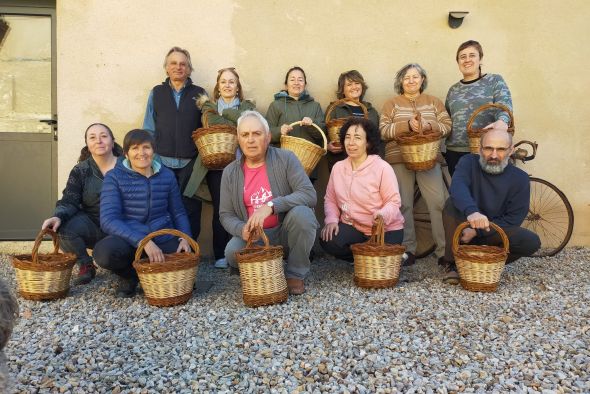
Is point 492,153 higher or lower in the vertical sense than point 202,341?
higher

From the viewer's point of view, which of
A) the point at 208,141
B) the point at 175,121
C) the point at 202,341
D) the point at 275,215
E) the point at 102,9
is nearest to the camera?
the point at 202,341

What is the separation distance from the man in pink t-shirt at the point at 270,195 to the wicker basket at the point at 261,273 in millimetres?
284

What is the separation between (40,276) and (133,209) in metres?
0.80

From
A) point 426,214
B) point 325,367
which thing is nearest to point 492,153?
point 426,214

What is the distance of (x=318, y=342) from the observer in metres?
2.61

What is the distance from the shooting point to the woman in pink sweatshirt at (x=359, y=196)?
3.83m

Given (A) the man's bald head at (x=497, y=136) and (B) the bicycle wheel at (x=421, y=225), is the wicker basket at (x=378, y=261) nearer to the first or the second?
(A) the man's bald head at (x=497, y=136)

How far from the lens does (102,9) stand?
16.0 ft

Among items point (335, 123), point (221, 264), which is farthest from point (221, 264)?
point (335, 123)

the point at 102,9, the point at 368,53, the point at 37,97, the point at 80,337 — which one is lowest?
the point at 80,337

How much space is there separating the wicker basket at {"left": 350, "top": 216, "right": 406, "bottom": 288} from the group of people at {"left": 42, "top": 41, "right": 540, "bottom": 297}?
0.70 feet

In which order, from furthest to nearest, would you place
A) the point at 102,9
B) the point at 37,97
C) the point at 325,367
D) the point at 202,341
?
the point at 37,97 < the point at 102,9 < the point at 202,341 < the point at 325,367

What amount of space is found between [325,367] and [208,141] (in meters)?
2.40

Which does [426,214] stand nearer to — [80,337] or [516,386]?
[516,386]
